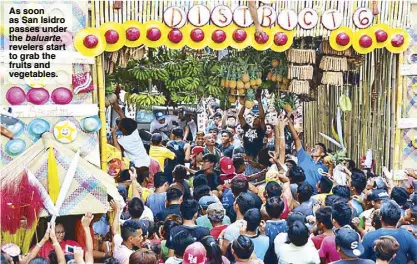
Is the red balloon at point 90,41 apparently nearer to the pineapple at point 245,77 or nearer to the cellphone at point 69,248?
the pineapple at point 245,77

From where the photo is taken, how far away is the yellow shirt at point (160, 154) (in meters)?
10.5

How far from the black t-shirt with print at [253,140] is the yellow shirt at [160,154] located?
1239 mm

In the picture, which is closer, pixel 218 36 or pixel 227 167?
pixel 218 36

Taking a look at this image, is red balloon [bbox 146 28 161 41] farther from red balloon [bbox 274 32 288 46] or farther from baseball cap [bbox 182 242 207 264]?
baseball cap [bbox 182 242 207 264]

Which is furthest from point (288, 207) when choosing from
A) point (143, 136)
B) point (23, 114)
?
point (143, 136)

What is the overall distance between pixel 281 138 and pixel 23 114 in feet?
11.0

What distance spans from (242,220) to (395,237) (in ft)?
4.14

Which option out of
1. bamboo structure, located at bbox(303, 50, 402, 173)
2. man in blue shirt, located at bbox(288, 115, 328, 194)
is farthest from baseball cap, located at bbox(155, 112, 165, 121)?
man in blue shirt, located at bbox(288, 115, 328, 194)

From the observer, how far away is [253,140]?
1129cm

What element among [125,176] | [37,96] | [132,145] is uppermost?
[37,96]

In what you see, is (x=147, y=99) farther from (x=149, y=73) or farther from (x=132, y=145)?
(x=132, y=145)

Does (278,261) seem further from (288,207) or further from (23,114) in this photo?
(23,114)

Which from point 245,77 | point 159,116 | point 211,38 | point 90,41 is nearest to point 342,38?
point 245,77

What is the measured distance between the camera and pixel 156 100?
10297mm
